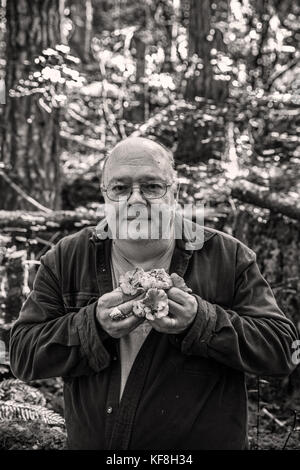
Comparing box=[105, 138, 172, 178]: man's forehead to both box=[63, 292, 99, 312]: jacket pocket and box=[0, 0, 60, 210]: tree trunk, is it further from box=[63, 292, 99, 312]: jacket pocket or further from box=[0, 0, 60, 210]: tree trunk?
box=[0, 0, 60, 210]: tree trunk

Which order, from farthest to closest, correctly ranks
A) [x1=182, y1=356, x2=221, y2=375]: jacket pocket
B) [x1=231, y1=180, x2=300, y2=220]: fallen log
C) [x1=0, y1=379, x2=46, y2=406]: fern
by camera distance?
[x1=231, y1=180, x2=300, y2=220]: fallen log → [x1=0, y1=379, x2=46, y2=406]: fern → [x1=182, y1=356, x2=221, y2=375]: jacket pocket

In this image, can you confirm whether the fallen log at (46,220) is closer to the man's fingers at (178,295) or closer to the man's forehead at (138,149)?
the man's forehead at (138,149)

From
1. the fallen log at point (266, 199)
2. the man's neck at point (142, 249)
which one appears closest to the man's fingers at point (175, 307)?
the man's neck at point (142, 249)

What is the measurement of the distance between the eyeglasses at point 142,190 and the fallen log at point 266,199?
1852 millimetres

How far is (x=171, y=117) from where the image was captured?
5.59 metres

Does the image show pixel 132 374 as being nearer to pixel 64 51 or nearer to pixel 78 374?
pixel 78 374

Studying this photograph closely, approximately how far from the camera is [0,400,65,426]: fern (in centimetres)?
337

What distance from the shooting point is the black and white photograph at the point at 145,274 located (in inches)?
99.3

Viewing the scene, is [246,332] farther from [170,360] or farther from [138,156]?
[138,156]

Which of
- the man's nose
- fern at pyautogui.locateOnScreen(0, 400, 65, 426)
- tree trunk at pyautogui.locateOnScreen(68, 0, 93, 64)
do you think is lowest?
fern at pyautogui.locateOnScreen(0, 400, 65, 426)

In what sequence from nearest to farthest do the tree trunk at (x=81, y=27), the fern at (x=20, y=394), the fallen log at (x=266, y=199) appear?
the fern at (x=20, y=394) → the fallen log at (x=266, y=199) → the tree trunk at (x=81, y=27)

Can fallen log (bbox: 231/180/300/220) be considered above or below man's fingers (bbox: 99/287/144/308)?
above

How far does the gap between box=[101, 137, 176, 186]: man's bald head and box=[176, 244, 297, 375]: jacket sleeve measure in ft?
2.09

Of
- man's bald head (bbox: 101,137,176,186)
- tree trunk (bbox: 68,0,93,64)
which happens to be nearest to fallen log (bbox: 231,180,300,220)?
man's bald head (bbox: 101,137,176,186)
